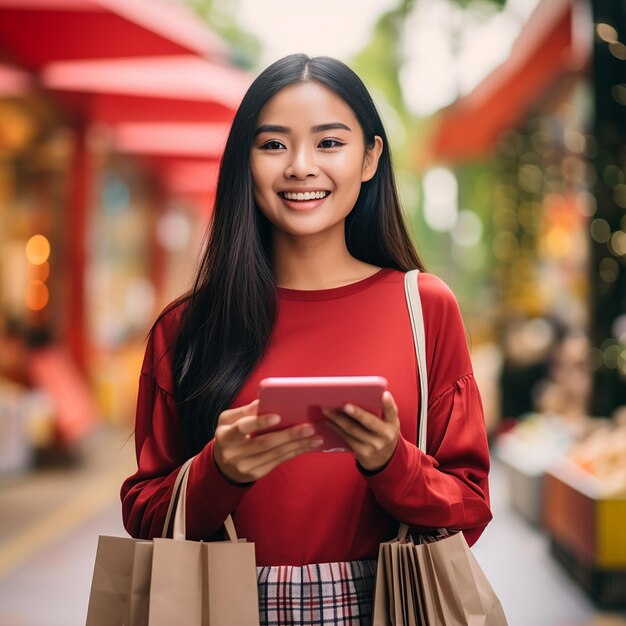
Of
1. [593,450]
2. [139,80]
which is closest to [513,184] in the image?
[139,80]

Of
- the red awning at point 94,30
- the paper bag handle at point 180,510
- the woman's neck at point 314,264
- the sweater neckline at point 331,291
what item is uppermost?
the red awning at point 94,30

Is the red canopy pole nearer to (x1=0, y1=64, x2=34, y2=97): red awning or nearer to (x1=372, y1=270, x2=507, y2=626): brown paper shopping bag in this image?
(x1=0, y1=64, x2=34, y2=97): red awning

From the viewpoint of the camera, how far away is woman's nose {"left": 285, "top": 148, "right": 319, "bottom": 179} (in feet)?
6.56

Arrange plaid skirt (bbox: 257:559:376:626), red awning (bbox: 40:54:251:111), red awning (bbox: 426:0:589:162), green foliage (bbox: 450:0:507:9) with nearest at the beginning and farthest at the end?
plaid skirt (bbox: 257:559:376:626) → red awning (bbox: 426:0:589:162) → red awning (bbox: 40:54:251:111) → green foliage (bbox: 450:0:507:9)

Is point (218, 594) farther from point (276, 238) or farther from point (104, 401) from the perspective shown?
point (104, 401)

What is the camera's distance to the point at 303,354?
204 centimetres

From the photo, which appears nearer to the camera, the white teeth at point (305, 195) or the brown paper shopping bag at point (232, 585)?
the brown paper shopping bag at point (232, 585)

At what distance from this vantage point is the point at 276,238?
7.23ft

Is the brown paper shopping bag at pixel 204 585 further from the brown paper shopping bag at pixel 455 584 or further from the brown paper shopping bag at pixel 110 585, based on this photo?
the brown paper shopping bag at pixel 455 584

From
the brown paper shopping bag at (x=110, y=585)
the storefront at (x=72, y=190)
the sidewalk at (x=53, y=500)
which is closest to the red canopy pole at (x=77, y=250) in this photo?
the storefront at (x=72, y=190)

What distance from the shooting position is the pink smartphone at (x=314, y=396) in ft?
5.22

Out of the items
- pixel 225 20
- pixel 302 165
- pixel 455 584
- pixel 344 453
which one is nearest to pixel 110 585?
pixel 344 453

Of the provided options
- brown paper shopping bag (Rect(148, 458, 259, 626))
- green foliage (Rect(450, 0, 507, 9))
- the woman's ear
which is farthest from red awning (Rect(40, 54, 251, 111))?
brown paper shopping bag (Rect(148, 458, 259, 626))

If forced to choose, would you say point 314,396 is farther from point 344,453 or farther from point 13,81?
point 13,81
